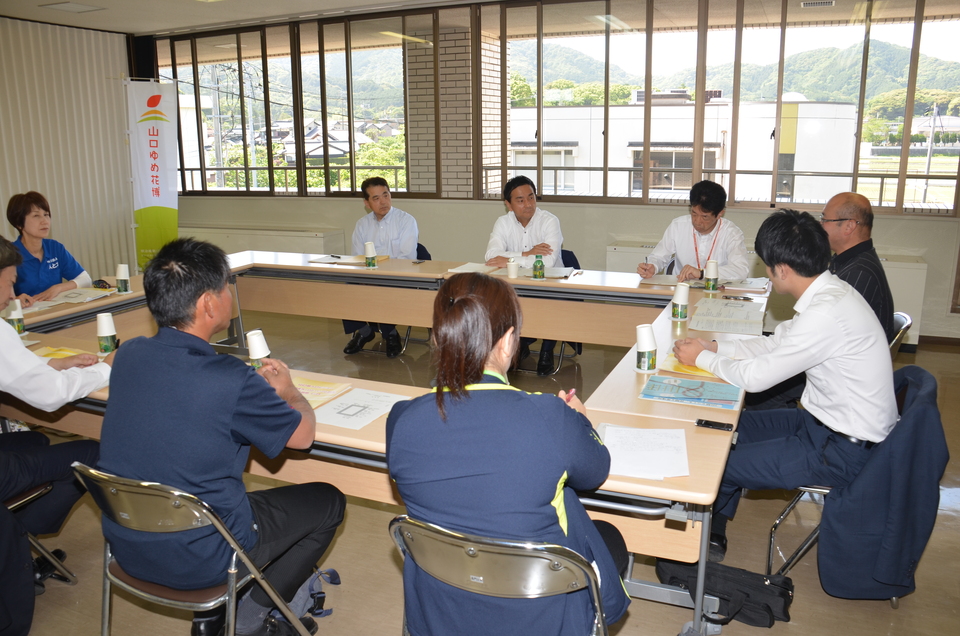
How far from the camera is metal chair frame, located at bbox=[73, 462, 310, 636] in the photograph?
1.50m

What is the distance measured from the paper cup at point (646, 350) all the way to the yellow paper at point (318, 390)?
3.32 feet

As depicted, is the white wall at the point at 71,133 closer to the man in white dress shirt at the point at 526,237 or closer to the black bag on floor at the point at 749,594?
the man in white dress shirt at the point at 526,237

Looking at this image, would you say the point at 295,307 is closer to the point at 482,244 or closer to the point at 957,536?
the point at 482,244

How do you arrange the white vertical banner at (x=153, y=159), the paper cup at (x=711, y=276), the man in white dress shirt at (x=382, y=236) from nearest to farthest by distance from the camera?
the paper cup at (x=711, y=276) < the man in white dress shirt at (x=382, y=236) < the white vertical banner at (x=153, y=159)

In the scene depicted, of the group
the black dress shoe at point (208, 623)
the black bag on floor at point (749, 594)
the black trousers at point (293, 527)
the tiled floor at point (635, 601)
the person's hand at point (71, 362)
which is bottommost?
the tiled floor at point (635, 601)

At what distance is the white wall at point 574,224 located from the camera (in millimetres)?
5027

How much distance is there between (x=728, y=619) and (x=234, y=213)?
710 cm

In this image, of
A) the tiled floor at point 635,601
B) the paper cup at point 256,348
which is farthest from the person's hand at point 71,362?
the tiled floor at point 635,601

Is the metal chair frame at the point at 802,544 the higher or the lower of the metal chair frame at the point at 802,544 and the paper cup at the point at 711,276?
the lower

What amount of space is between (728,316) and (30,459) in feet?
9.01

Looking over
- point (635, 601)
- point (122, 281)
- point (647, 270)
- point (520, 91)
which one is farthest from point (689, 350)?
point (520, 91)

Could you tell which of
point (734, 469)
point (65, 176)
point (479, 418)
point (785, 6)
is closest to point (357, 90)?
point (65, 176)

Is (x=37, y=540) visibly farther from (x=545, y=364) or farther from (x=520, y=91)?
(x=520, y=91)

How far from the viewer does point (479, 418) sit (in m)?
1.23
